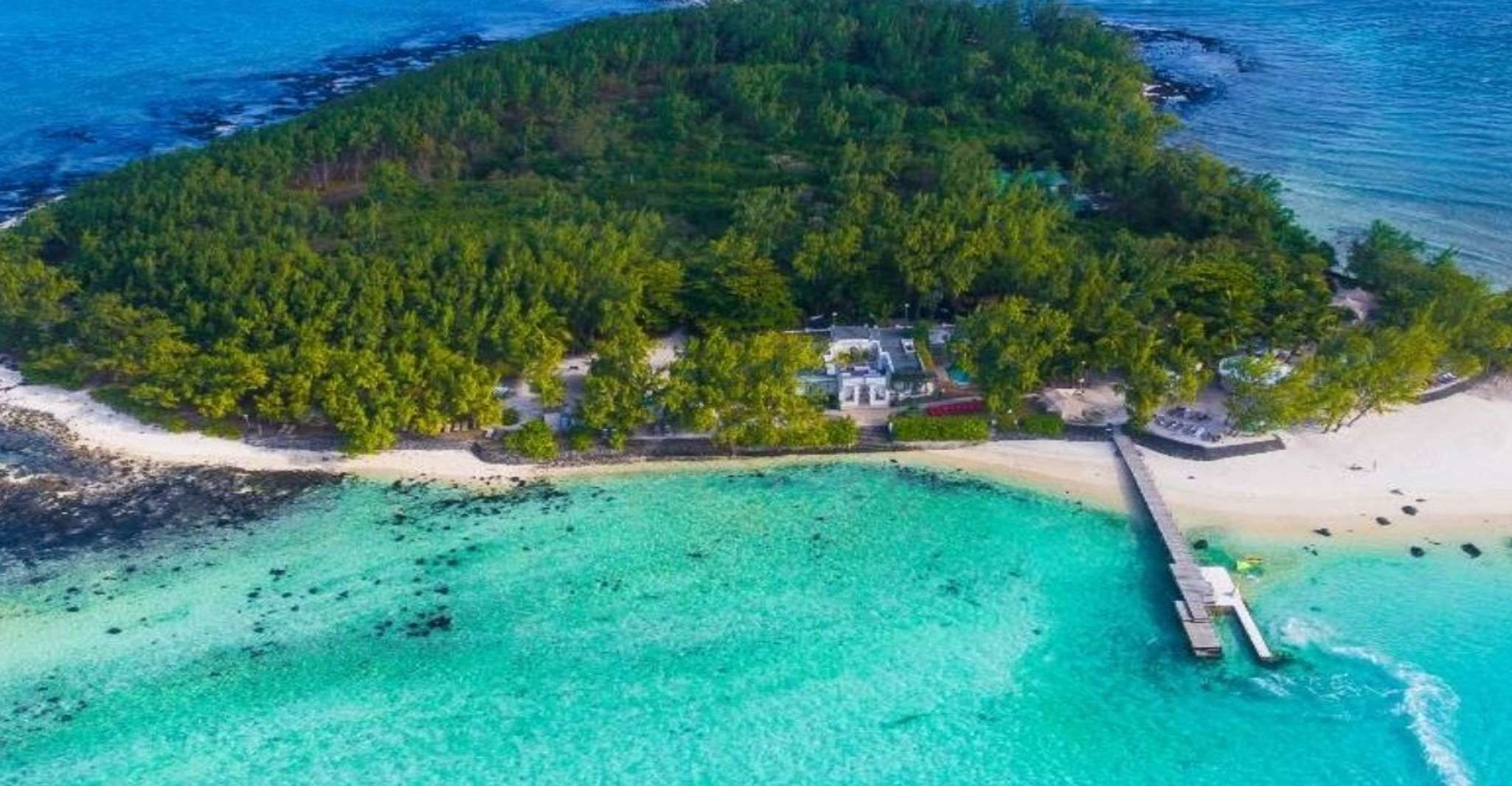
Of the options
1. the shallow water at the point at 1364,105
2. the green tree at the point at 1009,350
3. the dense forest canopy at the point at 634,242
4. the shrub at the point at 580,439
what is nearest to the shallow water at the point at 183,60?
the dense forest canopy at the point at 634,242

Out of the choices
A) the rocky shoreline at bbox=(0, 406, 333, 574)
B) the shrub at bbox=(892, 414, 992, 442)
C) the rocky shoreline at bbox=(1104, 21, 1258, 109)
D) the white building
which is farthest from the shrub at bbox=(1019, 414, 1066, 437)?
the rocky shoreline at bbox=(1104, 21, 1258, 109)

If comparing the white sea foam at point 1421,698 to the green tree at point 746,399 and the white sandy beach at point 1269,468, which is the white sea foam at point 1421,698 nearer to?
the white sandy beach at point 1269,468

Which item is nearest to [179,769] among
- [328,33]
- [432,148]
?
[432,148]

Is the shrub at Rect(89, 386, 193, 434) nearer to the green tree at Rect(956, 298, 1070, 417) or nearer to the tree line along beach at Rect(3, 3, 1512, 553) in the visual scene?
the tree line along beach at Rect(3, 3, 1512, 553)

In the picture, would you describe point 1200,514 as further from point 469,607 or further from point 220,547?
point 220,547

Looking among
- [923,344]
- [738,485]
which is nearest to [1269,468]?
[923,344]

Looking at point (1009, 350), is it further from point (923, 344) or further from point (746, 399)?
point (746, 399)
